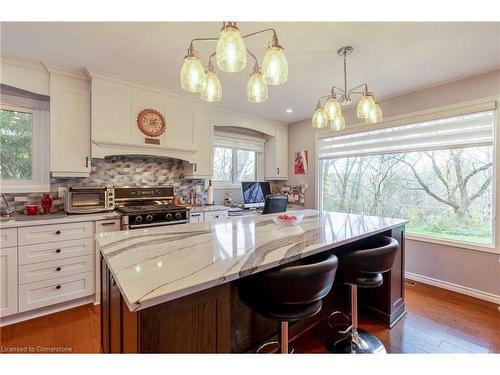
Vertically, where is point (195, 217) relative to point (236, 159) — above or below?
below

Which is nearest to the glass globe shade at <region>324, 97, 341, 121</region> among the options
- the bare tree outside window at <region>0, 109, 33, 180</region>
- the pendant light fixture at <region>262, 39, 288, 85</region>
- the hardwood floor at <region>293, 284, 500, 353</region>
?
the pendant light fixture at <region>262, 39, 288, 85</region>

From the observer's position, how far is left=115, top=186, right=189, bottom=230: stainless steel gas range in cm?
250

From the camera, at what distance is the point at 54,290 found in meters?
2.21

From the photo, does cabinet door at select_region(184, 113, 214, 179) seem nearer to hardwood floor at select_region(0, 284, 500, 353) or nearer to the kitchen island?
the kitchen island

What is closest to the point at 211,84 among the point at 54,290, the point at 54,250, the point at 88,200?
the point at 88,200

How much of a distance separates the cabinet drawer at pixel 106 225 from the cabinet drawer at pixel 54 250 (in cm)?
12

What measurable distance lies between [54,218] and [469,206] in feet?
14.0

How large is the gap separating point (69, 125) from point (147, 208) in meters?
1.16

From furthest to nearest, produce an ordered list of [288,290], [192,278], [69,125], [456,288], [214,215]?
[214,215] < [456,288] < [69,125] < [288,290] < [192,278]

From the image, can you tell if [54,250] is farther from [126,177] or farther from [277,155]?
[277,155]

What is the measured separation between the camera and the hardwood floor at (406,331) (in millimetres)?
1768
